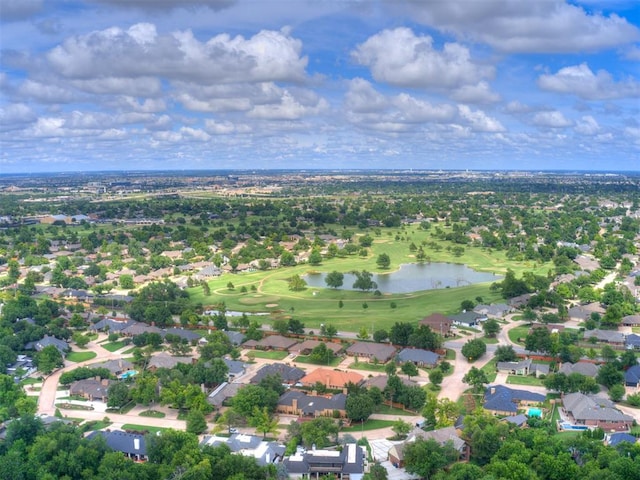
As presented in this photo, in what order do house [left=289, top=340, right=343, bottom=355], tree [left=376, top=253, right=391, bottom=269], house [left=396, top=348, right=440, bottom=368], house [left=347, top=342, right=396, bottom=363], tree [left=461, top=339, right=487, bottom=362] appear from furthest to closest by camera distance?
tree [left=376, top=253, right=391, bottom=269]
house [left=289, top=340, right=343, bottom=355]
house [left=347, top=342, right=396, bottom=363]
tree [left=461, top=339, right=487, bottom=362]
house [left=396, top=348, right=440, bottom=368]

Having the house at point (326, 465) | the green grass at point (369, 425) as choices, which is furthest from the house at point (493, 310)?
the house at point (326, 465)

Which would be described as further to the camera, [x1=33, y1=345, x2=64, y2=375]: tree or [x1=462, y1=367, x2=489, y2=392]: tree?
[x1=33, y1=345, x2=64, y2=375]: tree

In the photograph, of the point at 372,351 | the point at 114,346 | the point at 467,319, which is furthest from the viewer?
the point at 467,319

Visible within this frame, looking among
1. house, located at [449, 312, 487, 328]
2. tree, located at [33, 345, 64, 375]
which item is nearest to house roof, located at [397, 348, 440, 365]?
house, located at [449, 312, 487, 328]

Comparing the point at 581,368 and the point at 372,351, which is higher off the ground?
the point at 581,368

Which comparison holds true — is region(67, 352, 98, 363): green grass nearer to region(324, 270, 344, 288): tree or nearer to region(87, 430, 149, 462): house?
region(87, 430, 149, 462): house

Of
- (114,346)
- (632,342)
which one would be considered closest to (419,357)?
(632,342)

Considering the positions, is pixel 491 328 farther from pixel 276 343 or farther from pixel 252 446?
pixel 252 446
